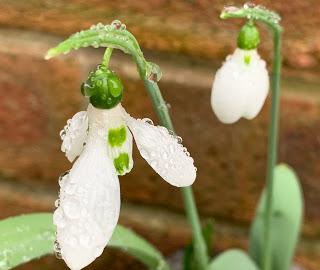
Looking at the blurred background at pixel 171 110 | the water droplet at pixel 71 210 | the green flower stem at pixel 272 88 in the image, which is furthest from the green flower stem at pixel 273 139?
the water droplet at pixel 71 210

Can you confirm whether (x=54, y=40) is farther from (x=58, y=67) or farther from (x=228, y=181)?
(x=228, y=181)

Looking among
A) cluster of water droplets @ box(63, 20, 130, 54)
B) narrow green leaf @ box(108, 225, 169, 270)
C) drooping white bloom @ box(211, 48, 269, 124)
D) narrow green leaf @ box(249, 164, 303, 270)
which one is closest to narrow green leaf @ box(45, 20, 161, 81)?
cluster of water droplets @ box(63, 20, 130, 54)

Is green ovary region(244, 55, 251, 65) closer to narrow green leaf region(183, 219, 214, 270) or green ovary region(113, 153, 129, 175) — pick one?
green ovary region(113, 153, 129, 175)

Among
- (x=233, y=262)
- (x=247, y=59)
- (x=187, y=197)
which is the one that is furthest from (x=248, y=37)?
(x=233, y=262)

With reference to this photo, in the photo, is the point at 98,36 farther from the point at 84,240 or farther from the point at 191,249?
the point at 191,249

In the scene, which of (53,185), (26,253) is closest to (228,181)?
(53,185)
